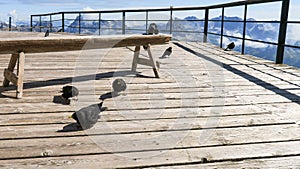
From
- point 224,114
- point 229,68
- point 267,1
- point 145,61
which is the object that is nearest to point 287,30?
point 267,1

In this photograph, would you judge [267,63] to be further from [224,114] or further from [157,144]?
[157,144]

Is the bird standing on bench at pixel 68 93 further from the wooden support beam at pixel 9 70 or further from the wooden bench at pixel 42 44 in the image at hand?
the wooden support beam at pixel 9 70

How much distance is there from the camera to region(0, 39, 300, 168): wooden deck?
1.75m

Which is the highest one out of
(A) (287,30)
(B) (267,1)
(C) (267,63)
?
(B) (267,1)

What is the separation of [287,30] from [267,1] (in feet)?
1.76

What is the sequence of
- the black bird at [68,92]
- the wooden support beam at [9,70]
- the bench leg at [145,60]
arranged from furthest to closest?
1. the bench leg at [145,60]
2. the wooden support beam at [9,70]
3. the black bird at [68,92]

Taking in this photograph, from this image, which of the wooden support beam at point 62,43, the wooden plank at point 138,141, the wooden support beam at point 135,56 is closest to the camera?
the wooden plank at point 138,141

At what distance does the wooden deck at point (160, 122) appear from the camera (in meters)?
1.75

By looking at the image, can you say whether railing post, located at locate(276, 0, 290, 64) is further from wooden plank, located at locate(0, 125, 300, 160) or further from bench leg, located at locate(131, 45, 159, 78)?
wooden plank, located at locate(0, 125, 300, 160)

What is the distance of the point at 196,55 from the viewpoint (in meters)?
6.00

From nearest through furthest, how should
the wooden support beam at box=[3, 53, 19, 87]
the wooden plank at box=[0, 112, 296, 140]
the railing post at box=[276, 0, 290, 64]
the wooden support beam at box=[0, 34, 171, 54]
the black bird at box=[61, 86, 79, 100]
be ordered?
the wooden plank at box=[0, 112, 296, 140] → the black bird at box=[61, 86, 79, 100] → the wooden support beam at box=[0, 34, 171, 54] → the wooden support beam at box=[3, 53, 19, 87] → the railing post at box=[276, 0, 290, 64]

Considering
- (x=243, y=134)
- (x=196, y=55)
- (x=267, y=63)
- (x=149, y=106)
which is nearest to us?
(x=243, y=134)

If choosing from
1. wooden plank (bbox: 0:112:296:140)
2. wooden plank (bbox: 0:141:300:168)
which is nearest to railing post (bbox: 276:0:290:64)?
wooden plank (bbox: 0:112:296:140)

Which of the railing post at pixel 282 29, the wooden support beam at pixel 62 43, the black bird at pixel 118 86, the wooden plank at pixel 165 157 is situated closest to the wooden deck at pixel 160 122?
the wooden plank at pixel 165 157
